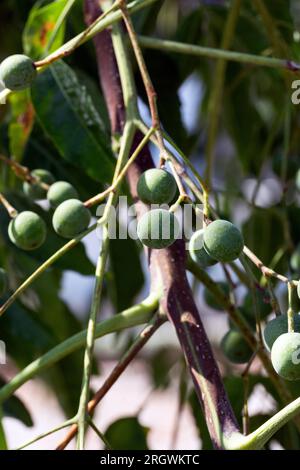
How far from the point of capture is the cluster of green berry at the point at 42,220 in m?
0.84

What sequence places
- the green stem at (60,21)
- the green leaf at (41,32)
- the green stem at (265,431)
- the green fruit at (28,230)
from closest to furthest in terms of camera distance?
the green stem at (265,431), the green fruit at (28,230), the green stem at (60,21), the green leaf at (41,32)

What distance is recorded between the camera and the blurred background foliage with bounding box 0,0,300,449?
114 centimetres

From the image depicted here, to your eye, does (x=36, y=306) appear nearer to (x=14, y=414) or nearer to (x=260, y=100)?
(x=14, y=414)

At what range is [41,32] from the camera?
45.6 inches

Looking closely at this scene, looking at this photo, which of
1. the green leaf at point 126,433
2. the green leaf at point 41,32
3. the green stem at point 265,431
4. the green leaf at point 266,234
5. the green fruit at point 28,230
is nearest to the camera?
the green stem at point 265,431

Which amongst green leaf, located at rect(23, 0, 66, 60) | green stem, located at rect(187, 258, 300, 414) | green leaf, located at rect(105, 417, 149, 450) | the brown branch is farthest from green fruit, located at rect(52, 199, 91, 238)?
green leaf, located at rect(105, 417, 149, 450)

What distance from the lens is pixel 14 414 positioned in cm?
131

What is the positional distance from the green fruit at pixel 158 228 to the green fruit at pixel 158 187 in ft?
0.12

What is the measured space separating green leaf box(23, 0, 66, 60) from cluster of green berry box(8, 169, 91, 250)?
19cm

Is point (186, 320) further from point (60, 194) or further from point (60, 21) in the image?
point (60, 21)

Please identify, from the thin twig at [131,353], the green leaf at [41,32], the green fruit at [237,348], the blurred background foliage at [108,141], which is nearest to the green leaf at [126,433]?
the blurred background foliage at [108,141]

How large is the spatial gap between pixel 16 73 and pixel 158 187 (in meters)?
0.18

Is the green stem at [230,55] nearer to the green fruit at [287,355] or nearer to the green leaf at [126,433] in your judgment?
the green fruit at [287,355]

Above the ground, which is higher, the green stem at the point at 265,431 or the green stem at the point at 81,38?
the green stem at the point at 81,38
